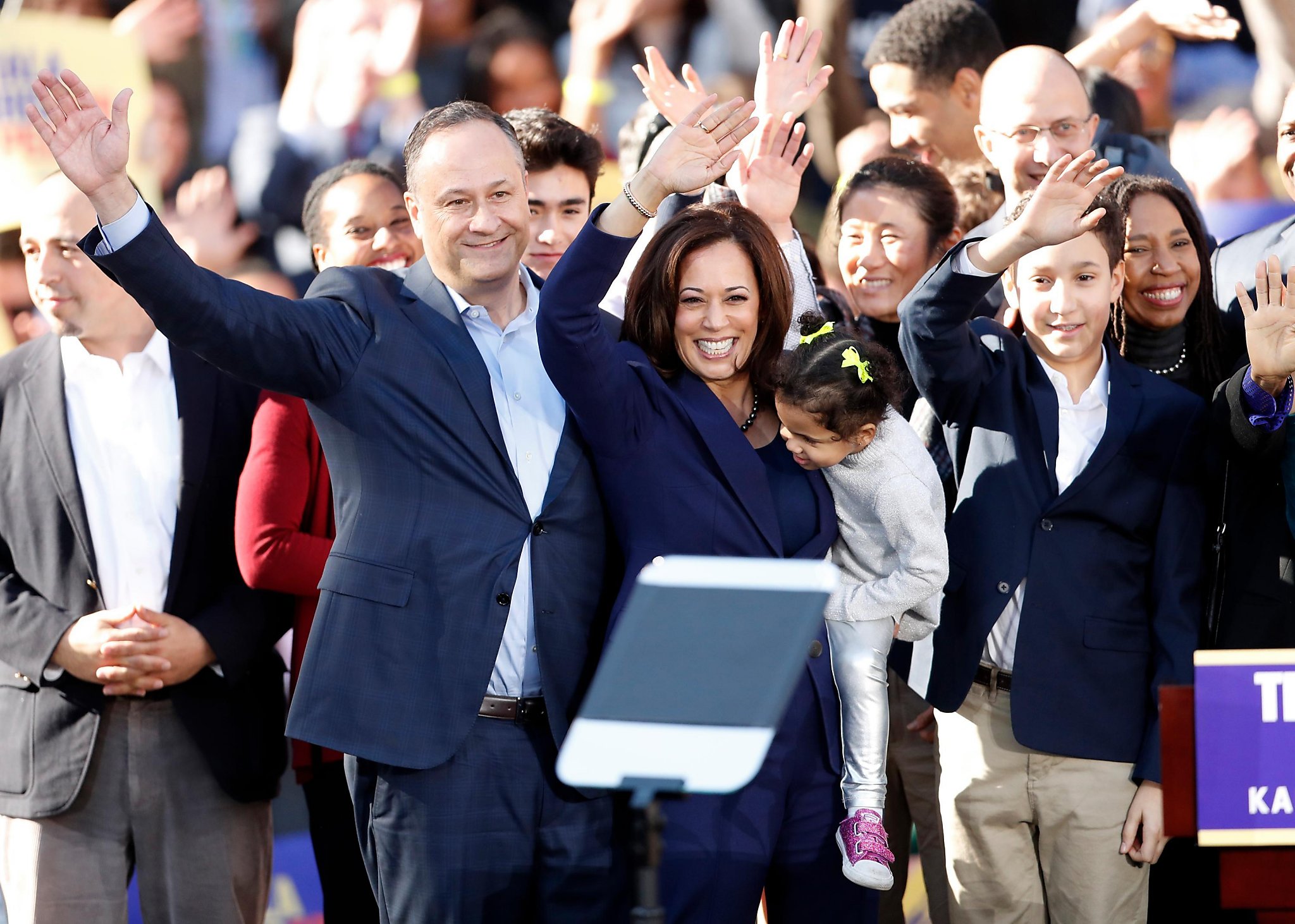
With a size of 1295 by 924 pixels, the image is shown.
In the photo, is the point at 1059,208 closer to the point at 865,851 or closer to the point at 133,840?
the point at 865,851

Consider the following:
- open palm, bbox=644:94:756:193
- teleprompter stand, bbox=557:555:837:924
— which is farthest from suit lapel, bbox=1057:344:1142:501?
teleprompter stand, bbox=557:555:837:924

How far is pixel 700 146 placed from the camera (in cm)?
263

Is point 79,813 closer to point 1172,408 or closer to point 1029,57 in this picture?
point 1172,408

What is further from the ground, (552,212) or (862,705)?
(552,212)

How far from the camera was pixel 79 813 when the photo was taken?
3412 millimetres

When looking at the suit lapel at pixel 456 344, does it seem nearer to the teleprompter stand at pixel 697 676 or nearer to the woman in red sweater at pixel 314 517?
the woman in red sweater at pixel 314 517

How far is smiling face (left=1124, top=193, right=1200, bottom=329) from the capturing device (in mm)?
3432

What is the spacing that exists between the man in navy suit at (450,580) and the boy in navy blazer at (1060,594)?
31.6 inches

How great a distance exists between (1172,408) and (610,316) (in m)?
1.20

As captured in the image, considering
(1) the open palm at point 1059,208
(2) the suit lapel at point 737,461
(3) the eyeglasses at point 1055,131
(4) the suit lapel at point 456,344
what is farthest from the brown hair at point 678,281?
(3) the eyeglasses at point 1055,131

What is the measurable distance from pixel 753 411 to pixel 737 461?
189 mm

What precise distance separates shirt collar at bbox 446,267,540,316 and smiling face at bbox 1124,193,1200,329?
1406 millimetres

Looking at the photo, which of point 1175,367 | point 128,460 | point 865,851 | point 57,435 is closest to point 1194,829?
point 865,851

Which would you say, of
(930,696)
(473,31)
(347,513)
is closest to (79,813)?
(347,513)
